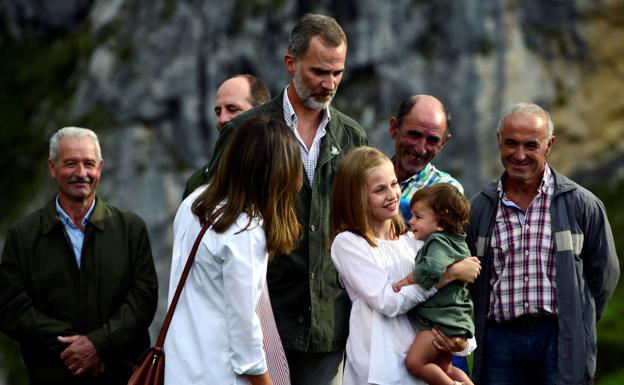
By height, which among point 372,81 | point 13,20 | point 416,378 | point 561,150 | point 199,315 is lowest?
point 416,378

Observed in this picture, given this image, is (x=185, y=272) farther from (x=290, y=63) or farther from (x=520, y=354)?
(x=520, y=354)

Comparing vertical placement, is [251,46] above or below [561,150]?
above

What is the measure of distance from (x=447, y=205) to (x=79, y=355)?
216 centimetres

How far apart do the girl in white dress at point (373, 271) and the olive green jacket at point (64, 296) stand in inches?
58.6

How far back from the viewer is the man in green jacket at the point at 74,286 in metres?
6.12

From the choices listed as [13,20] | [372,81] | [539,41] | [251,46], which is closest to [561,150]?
[539,41]

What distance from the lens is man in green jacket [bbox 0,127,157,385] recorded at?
612 cm

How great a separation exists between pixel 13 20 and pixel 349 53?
6.14 metres

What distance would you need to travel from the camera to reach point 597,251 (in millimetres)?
5887

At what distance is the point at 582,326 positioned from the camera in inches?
225

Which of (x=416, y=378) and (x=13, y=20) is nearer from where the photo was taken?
(x=416, y=378)

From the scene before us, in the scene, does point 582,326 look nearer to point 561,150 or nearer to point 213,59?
point 561,150

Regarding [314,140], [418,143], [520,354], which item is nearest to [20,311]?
[314,140]

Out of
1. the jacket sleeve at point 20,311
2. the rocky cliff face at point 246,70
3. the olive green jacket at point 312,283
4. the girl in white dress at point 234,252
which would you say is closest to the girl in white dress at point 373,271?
the olive green jacket at point 312,283
